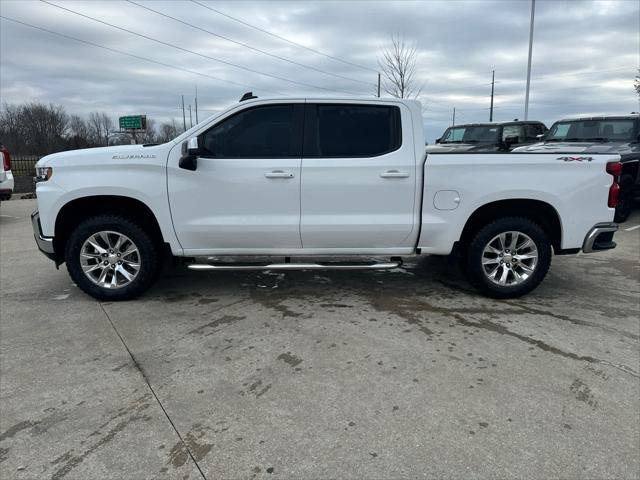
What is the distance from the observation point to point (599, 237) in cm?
470

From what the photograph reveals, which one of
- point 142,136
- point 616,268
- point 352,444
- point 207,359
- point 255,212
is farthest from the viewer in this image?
point 142,136

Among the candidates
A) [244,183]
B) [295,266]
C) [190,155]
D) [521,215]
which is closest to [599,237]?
[521,215]

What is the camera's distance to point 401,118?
4660 millimetres

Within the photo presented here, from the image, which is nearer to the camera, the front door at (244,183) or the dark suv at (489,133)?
the front door at (244,183)

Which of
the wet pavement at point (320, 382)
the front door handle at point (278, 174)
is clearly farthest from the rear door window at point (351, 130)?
the wet pavement at point (320, 382)

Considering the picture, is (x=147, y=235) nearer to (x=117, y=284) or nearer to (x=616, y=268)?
(x=117, y=284)

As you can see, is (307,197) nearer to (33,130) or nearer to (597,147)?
(597,147)

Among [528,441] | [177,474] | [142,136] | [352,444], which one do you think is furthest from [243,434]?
[142,136]

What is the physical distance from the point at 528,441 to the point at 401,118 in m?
3.12

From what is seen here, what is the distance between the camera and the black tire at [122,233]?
4.59 metres

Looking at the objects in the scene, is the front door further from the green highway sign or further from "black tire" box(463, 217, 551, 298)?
the green highway sign

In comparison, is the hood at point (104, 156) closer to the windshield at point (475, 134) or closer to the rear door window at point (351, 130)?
the rear door window at point (351, 130)

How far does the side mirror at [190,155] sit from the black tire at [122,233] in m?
0.81

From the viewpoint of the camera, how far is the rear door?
4.51m
